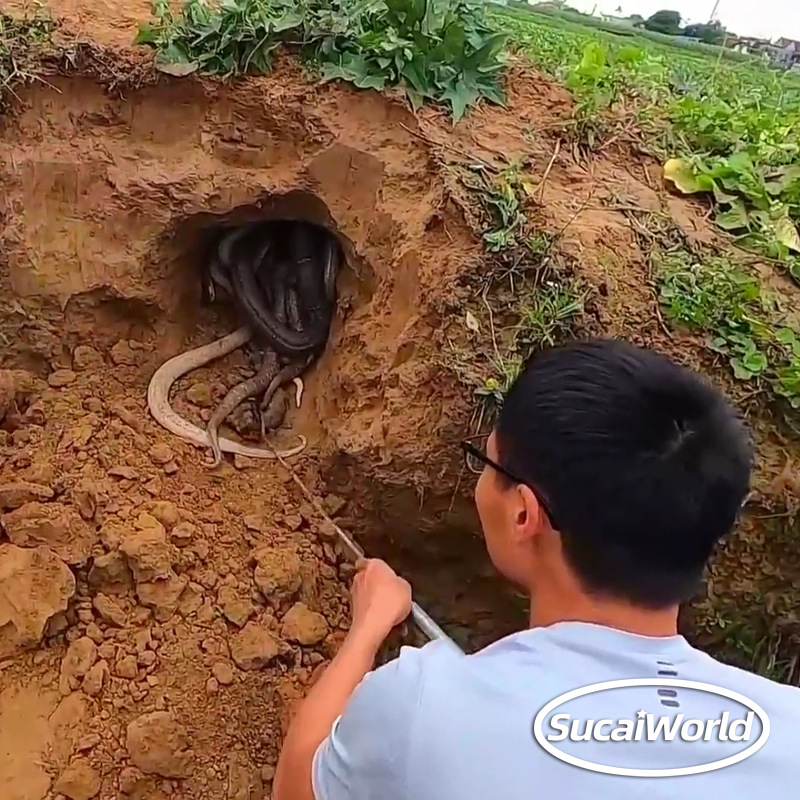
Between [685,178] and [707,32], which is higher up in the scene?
[707,32]

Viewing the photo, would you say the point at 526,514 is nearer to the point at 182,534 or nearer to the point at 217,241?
the point at 182,534

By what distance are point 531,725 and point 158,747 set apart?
181 centimetres

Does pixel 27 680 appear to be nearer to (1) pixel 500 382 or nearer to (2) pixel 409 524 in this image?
(2) pixel 409 524

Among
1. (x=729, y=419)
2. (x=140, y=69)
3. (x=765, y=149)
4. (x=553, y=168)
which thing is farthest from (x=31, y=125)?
(x=729, y=419)

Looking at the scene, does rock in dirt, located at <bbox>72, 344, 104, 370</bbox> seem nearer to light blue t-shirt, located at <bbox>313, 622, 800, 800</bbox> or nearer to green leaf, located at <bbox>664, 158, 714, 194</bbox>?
green leaf, located at <bbox>664, 158, 714, 194</bbox>

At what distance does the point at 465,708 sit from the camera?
1.45m

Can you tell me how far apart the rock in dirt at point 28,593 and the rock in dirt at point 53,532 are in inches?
2.0

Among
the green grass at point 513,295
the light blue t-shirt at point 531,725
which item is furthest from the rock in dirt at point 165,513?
the light blue t-shirt at point 531,725

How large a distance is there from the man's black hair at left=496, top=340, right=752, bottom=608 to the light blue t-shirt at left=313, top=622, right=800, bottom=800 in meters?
0.11

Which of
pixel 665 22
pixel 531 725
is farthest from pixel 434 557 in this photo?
pixel 665 22

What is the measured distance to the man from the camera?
1.40m

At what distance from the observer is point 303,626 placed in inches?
125

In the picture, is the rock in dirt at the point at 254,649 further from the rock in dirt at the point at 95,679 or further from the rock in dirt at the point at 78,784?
Result: the rock in dirt at the point at 78,784

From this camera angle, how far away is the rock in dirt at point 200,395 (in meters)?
3.73
